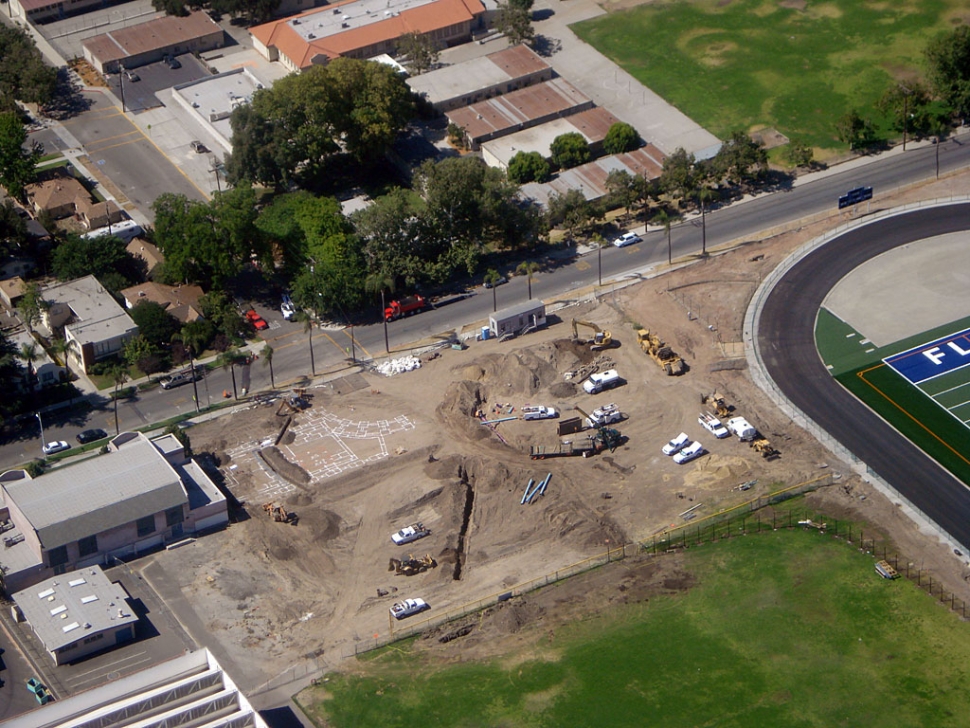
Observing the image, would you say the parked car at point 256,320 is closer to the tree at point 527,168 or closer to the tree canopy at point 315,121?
the tree canopy at point 315,121

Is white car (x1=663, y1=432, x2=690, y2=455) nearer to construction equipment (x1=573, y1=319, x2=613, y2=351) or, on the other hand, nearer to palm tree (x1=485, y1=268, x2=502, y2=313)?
construction equipment (x1=573, y1=319, x2=613, y2=351)

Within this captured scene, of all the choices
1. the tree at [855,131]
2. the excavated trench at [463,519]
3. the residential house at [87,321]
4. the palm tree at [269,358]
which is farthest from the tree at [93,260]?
the tree at [855,131]

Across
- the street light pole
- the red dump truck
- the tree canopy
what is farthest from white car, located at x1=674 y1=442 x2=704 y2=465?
the street light pole

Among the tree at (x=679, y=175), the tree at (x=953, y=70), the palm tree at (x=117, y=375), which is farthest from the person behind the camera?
the tree at (x=953, y=70)

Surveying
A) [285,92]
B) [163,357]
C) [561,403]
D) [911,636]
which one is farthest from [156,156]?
[911,636]

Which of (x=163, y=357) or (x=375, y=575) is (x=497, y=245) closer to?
(x=163, y=357)

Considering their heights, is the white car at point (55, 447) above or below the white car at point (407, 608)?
above
